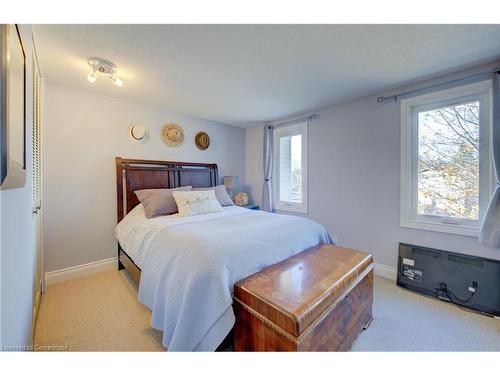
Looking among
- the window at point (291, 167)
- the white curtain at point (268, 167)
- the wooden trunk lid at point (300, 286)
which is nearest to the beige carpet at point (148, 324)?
the wooden trunk lid at point (300, 286)

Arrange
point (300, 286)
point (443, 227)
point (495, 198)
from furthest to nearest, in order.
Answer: point (443, 227)
point (495, 198)
point (300, 286)

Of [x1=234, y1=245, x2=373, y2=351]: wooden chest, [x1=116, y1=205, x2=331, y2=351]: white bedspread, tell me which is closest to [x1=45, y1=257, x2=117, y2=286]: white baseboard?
[x1=116, y1=205, x2=331, y2=351]: white bedspread

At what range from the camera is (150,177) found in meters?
3.02

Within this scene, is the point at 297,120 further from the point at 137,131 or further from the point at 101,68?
the point at 101,68

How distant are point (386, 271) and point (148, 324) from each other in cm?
268

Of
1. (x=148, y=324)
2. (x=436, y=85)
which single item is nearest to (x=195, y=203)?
(x=148, y=324)

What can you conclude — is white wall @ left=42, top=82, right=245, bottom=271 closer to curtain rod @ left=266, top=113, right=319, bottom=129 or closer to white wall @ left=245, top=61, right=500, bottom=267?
curtain rod @ left=266, top=113, right=319, bottom=129

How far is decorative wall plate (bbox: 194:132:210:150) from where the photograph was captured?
141 inches

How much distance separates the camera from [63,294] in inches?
83.8

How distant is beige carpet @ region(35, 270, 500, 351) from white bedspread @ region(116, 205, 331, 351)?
0.28 m

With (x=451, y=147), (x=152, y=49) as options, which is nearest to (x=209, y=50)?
(x=152, y=49)

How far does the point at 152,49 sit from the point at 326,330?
2420 millimetres

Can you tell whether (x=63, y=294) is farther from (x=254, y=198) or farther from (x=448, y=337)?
(x=448, y=337)
